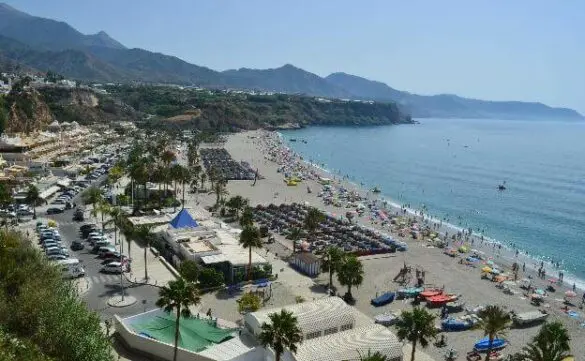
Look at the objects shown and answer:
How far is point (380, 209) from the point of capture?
8300 cm

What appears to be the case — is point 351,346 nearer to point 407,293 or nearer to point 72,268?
point 407,293

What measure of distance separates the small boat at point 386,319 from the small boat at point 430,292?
5.57 m

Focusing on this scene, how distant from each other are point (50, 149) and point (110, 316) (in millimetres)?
74346

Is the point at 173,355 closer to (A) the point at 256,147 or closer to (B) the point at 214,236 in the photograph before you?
(B) the point at 214,236

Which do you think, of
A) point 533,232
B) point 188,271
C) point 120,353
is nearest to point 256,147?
point 533,232

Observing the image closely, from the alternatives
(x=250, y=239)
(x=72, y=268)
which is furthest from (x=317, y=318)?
(x=72, y=268)

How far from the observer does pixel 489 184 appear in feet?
371

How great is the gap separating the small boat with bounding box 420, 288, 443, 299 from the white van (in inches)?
1077

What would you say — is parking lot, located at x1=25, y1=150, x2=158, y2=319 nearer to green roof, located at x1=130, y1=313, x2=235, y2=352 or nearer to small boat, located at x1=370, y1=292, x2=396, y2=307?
green roof, located at x1=130, y1=313, x2=235, y2=352

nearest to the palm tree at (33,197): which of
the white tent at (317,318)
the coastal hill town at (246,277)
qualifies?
the coastal hill town at (246,277)

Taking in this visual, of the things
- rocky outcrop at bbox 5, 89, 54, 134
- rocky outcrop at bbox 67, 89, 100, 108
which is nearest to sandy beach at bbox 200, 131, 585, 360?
A: rocky outcrop at bbox 5, 89, 54, 134

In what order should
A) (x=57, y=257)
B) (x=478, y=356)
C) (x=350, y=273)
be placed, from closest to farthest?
(x=478, y=356) < (x=350, y=273) < (x=57, y=257)

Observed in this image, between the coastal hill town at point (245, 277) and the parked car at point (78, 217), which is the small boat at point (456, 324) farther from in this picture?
the parked car at point (78, 217)

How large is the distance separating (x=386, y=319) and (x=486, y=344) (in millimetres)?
6797
